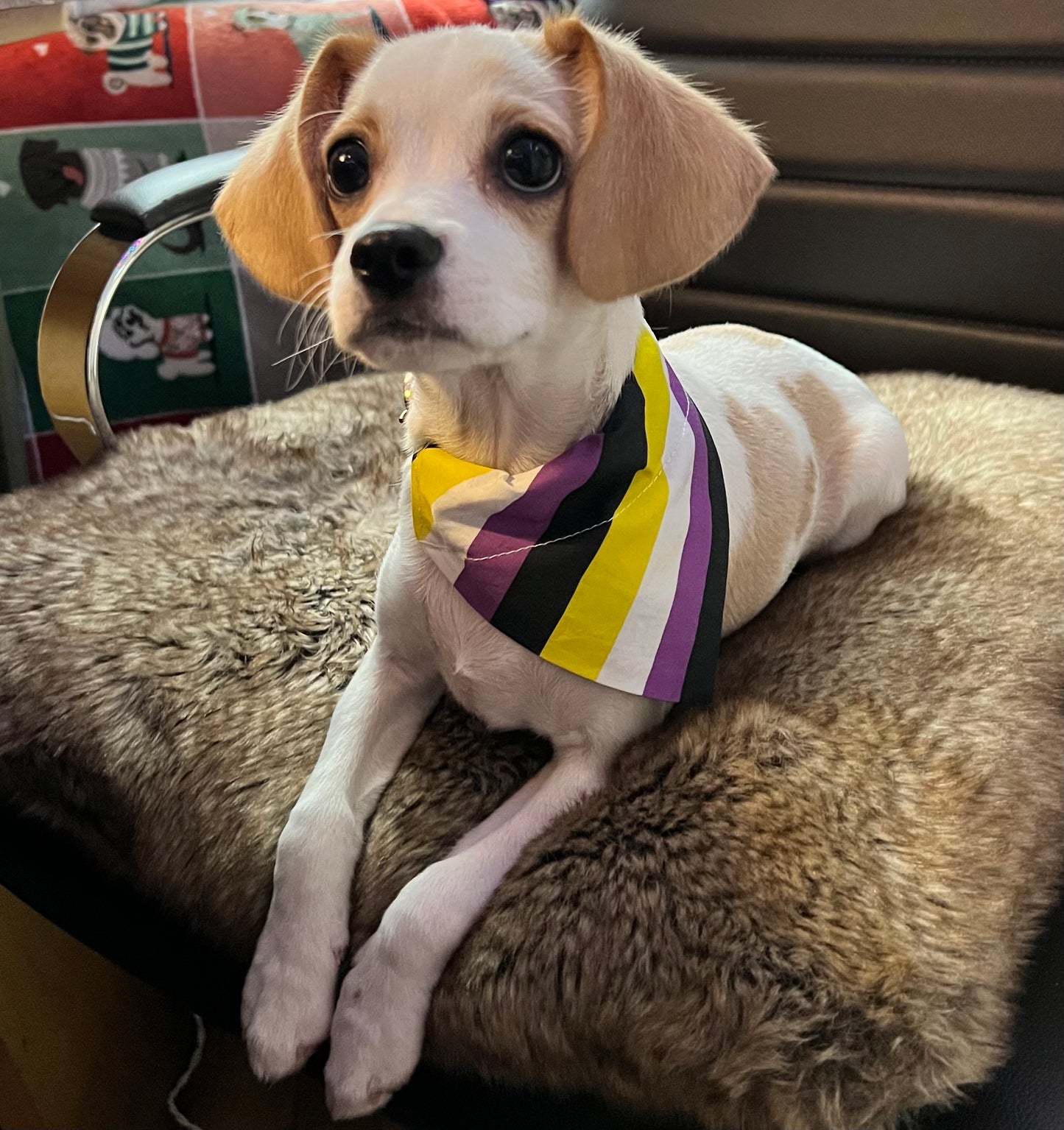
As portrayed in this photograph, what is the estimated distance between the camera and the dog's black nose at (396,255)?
729 mm

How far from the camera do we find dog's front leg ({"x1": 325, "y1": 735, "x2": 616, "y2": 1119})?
84cm

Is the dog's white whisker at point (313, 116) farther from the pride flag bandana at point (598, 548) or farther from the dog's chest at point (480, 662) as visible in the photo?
the dog's chest at point (480, 662)

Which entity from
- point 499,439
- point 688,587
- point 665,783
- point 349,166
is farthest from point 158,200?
point 665,783

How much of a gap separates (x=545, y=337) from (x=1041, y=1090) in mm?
857

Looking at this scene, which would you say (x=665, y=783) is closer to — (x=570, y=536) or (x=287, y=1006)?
(x=570, y=536)

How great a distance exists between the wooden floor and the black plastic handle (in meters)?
0.92

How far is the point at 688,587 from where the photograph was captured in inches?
41.3

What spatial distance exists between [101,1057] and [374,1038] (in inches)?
28.6

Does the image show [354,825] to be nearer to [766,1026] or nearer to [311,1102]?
[766,1026]

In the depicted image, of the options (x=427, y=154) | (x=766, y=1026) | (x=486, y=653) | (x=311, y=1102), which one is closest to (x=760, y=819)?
(x=766, y=1026)

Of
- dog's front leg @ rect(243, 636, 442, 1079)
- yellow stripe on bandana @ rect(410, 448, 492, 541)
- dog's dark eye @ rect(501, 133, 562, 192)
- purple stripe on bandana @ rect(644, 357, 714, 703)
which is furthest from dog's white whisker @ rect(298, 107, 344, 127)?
dog's front leg @ rect(243, 636, 442, 1079)

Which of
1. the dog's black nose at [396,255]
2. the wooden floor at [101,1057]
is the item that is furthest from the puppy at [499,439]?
the wooden floor at [101,1057]

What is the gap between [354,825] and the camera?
0.96m

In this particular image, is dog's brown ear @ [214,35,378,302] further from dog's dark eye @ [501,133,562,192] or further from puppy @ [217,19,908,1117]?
dog's dark eye @ [501,133,562,192]
